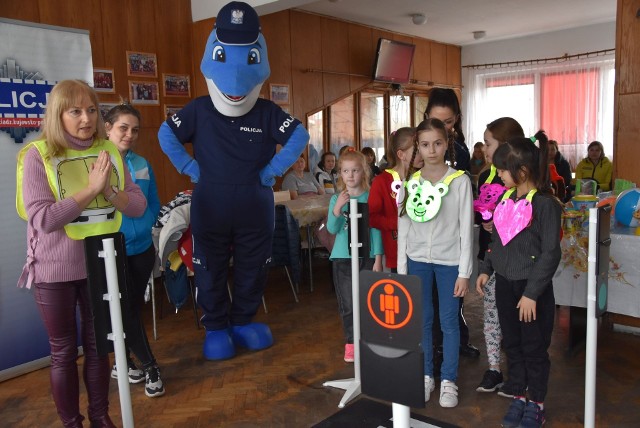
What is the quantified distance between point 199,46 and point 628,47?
142 inches

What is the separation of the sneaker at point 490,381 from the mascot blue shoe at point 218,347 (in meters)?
1.39

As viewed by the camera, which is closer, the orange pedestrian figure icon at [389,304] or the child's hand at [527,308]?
the orange pedestrian figure icon at [389,304]

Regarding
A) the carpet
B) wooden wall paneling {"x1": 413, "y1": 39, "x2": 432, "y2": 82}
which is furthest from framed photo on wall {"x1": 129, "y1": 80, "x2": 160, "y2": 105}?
wooden wall paneling {"x1": 413, "y1": 39, "x2": 432, "y2": 82}

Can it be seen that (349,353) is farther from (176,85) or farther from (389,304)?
(176,85)

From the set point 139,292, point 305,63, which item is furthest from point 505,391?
point 305,63

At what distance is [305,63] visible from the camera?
22.4 feet

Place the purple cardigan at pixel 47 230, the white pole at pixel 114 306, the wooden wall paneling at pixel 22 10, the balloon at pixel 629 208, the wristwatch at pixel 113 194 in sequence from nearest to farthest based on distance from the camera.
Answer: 1. the white pole at pixel 114 306
2. the purple cardigan at pixel 47 230
3. the wristwatch at pixel 113 194
4. the balloon at pixel 629 208
5. the wooden wall paneling at pixel 22 10

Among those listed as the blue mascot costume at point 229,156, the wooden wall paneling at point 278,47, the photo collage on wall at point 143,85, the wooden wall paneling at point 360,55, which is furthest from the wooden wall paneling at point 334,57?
the blue mascot costume at point 229,156

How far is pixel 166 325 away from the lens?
3.92 meters

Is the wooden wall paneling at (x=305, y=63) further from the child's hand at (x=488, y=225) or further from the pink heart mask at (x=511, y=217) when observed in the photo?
the pink heart mask at (x=511, y=217)

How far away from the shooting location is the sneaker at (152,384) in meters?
2.76

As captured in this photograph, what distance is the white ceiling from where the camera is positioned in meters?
6.73

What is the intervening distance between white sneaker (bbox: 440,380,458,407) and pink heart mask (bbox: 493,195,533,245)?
73 cm

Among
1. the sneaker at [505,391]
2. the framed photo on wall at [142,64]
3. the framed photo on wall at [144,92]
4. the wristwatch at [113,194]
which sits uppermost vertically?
the framed photo on wall at [142,64]
